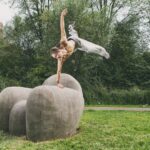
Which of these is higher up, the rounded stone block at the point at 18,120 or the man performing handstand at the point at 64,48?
the man performing handstand at the point at 64,48

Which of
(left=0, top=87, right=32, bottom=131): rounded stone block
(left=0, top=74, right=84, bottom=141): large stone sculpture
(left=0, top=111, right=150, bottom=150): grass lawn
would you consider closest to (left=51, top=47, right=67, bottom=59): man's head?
(left=0, top=74, right=84, bottom=141): large stone sculpture

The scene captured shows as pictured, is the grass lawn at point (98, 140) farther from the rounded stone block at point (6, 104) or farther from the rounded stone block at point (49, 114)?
the rounded stone block at point (6, 104)

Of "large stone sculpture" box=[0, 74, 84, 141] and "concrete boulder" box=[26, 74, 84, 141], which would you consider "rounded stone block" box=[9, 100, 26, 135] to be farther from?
"concrete boulder" box=[26, 74, 84, 141]

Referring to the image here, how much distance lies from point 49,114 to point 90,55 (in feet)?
49.0

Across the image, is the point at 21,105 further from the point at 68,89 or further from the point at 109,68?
the point at 109,68

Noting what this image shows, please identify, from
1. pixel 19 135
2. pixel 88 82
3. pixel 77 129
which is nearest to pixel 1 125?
pixel 19 135

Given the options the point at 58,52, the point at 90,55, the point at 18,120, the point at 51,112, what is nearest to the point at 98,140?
the point at 51,112

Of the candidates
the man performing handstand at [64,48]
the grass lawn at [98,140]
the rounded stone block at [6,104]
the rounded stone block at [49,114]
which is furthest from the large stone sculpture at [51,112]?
the rounded stone block at [6,104]

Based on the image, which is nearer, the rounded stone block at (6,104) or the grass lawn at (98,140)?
the grass lawn at (98,140)

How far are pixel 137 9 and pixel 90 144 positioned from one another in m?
22.9

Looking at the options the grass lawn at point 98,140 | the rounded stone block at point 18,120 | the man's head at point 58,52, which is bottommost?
the grass lawn at point 98,140

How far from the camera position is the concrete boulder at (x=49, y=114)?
374 inches

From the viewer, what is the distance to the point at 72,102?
9.89 m

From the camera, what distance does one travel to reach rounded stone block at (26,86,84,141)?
31.1 ft
